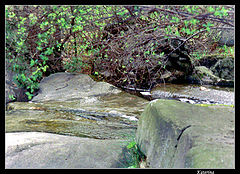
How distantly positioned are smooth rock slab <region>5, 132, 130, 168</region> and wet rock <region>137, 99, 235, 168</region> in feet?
1.60

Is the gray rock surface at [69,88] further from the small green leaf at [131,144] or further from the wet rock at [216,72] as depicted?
the wet rock at [216,72]

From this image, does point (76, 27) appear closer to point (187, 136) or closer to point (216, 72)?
point (187, 136)

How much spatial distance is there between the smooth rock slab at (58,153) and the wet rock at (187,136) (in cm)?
49

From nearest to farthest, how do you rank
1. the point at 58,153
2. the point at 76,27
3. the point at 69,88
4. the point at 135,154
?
the point at 58,153, the point at 135,154, the point at 76,27, the point at 69,88

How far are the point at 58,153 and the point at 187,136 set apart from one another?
4.96ft

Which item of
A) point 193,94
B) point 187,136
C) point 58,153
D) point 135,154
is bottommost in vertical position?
point 193,94

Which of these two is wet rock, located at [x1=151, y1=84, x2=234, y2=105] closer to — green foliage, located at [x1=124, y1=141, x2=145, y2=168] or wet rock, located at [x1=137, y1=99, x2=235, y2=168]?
green foliage, located at [x1=124, y1=141, x2=145, y2=168]

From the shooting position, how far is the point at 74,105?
5.14m

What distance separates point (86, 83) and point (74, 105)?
1580 millimetres

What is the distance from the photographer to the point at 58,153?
249 centimetres

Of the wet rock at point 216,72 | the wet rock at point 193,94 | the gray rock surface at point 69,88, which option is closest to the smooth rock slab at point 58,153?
the gray rock surface at point 69,88

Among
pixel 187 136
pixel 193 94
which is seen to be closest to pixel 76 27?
pixel 187 136

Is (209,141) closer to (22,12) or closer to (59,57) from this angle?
(22,12)

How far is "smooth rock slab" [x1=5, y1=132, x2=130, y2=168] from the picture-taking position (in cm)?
231
